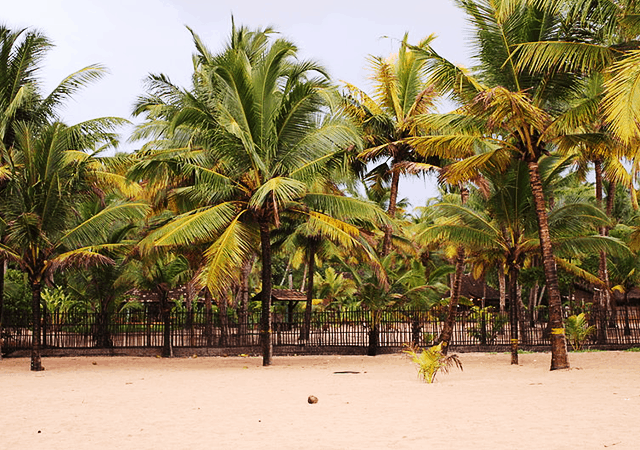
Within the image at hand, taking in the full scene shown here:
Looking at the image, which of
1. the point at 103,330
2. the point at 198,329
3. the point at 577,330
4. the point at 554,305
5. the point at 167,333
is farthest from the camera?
the point at 198,329

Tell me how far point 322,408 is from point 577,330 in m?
12.7

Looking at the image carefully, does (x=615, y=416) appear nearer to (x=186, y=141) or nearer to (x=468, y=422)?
(x=468, y=422)

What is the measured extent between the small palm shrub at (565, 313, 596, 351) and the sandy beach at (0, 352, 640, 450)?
3.83 meters

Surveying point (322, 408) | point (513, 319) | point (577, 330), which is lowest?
point (322, 408)

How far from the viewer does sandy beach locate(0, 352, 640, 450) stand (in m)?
6.21

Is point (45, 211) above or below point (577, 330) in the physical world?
above

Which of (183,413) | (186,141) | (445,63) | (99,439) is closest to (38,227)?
(186,141)

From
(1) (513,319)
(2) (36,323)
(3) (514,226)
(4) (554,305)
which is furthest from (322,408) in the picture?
(3) (514,226)

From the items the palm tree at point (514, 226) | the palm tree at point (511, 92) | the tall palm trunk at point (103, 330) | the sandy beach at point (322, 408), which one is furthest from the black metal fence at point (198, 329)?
the palm tree at point (511, 92)

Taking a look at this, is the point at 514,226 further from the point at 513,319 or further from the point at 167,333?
the point at 167,333

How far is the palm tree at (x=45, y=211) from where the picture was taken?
13.9 m

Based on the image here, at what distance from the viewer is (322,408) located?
27.6 feet

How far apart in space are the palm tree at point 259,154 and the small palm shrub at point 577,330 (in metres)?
7.94

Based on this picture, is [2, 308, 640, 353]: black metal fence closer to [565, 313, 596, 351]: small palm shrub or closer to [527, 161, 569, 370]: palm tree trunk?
[565, 313, 596, 351]: small palm shrub
